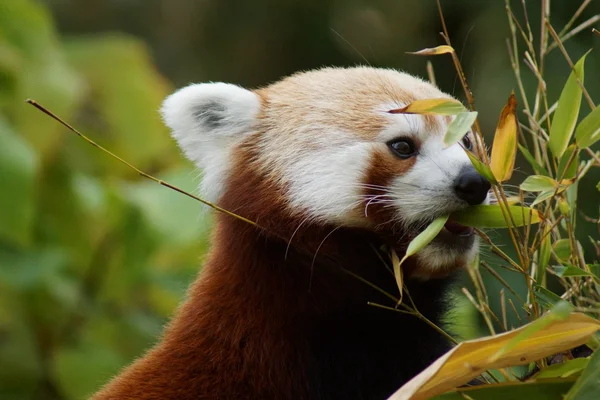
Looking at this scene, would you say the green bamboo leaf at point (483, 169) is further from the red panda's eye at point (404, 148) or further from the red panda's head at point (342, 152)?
the red panda's eye at point (404, 148)

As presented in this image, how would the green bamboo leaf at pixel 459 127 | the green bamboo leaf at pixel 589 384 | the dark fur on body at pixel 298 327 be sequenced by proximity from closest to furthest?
the green bamboo leaf at pixel 589 384, the green bamboo leaf at pixel 459 127, the dark fur on body at pixel 298 327

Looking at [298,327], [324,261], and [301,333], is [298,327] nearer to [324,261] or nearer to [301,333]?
[301,333]

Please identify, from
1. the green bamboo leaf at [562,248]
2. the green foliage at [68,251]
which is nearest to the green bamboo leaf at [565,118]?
the green bamboo leaf at [562,248]

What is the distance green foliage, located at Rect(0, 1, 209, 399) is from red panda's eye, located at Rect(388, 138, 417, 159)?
207 centimetres

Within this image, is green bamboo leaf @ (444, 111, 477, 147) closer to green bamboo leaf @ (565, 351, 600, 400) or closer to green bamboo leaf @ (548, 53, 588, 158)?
green bamboo leaf @ (548, 53, 588, 158)

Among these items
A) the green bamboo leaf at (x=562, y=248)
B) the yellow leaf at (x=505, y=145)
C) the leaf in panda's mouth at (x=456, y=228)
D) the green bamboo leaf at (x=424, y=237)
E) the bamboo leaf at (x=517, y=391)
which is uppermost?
the yellow leaf at (x=505, y=145)

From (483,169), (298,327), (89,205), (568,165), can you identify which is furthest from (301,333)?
(89,205)

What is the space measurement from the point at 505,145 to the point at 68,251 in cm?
323

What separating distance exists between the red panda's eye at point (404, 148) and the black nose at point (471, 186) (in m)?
0.17

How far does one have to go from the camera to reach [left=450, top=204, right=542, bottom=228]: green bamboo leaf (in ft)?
5.91

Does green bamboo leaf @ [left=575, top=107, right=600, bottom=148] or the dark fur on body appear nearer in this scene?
green bamboo leaf @ [left=575, top=107, right=600, bottom=148]

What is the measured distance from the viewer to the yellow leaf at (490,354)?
58.0 inches

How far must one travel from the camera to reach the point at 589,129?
1.64 m

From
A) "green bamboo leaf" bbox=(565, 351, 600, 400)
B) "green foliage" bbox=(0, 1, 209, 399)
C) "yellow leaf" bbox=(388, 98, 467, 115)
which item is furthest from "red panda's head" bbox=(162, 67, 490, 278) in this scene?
"green foliage" bbox=(0, 1, 209, 399)
